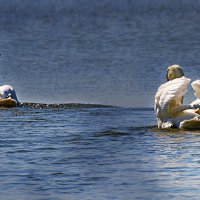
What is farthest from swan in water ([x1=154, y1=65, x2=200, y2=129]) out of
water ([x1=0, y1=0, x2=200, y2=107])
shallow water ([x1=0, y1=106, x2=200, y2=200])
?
water ([x1=0, y1=0, x2=200, y2=107])

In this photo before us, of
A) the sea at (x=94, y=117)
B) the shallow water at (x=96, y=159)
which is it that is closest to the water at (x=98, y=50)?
the sea at (x=94, y=117)

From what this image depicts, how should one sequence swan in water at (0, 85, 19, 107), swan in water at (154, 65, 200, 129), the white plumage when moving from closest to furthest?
1. swan in water at (154, 65, 200, 129)
2. swan in water at (0, 85, 19, 107)
3. the white plumage

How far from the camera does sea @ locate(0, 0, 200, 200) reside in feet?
44.9

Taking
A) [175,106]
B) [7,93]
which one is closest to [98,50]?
[7,93]

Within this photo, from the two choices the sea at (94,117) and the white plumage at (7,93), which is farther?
the white plumage at (7,93)

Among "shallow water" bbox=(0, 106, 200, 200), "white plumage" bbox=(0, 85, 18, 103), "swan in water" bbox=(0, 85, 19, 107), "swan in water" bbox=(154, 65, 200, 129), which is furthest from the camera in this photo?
"white plumage" bbox=(0, 85, 18, 103)

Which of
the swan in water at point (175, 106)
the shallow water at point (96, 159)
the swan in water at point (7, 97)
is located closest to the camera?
the shallow water at point (96, 159)

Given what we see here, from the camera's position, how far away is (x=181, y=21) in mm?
71250

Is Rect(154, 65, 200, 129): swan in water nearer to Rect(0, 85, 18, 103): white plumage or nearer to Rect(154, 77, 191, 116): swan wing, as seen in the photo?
Rect(154, 77, 191, 116): swan wing

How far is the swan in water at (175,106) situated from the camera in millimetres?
20172

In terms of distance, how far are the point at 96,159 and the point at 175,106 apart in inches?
186

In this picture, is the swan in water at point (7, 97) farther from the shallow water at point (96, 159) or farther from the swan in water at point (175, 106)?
the swan in water at point (175, 106)

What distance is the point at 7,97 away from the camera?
93.1 feet

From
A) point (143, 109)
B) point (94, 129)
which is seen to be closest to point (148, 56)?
point (143, 109)
